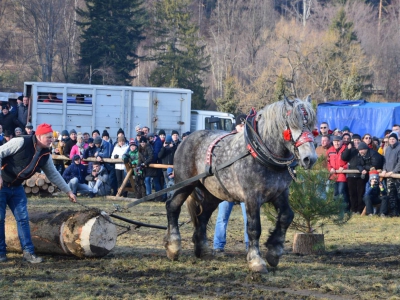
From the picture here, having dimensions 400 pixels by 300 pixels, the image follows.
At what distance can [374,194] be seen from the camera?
16.2 m

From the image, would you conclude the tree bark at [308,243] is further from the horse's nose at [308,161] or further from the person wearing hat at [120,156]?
the person wearing hat at [120,156]

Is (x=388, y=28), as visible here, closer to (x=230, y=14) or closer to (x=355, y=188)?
(x=230, y=14)

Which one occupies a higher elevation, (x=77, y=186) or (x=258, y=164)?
(x=258, y=164)

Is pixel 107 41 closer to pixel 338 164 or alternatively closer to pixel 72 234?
pixel 338 164

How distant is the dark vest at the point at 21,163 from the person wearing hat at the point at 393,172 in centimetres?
910

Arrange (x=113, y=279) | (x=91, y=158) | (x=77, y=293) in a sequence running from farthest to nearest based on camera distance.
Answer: (x=91, y=158), (x=113, y=279), (x=77, y=293)

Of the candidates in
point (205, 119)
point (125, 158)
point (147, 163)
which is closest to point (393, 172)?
point (147, 163)

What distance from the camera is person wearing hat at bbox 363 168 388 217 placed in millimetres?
16125

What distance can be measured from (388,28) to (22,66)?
36.0m

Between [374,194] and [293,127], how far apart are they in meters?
8.44

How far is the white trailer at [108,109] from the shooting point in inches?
1091

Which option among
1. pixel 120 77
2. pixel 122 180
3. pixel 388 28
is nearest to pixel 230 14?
pixel 388 28

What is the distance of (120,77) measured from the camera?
167ft

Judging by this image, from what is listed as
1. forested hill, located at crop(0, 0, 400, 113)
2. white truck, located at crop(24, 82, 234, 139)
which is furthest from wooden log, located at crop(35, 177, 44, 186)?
forested hill, located at crop(0, 0, 400, 113)
